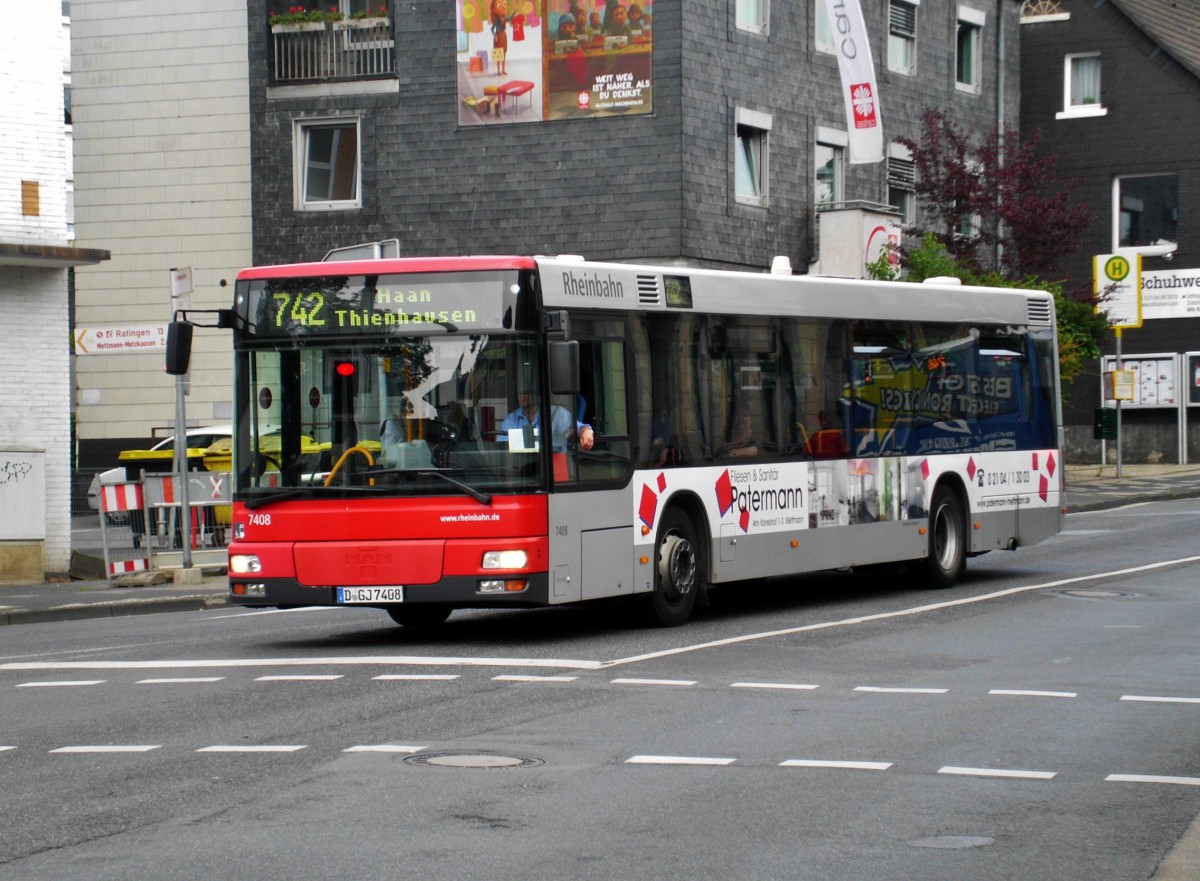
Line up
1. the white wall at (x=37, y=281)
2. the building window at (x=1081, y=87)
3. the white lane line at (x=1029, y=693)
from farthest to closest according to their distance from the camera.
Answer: the building window at (x=1081, y=87)
the white wall at (x=37, y=281)
the white lane line at (x=1029, y=693)

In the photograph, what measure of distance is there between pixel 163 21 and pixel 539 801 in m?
31.5

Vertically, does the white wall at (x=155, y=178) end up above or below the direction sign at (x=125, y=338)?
above

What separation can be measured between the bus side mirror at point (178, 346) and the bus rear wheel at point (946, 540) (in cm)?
769

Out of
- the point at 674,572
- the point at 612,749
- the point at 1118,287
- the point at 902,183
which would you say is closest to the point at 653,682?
Answer: the point at 612,749

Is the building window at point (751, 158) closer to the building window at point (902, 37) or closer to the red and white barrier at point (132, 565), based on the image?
the building window at point (902, 37)

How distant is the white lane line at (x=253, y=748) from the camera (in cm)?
942

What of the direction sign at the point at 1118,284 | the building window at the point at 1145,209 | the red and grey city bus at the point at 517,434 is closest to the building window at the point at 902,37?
the direction sign at the point at 1118,284

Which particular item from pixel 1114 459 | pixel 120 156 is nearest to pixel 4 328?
pixel 120 156

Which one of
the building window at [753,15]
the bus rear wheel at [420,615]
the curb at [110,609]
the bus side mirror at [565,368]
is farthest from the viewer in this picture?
the building window at [753,15]

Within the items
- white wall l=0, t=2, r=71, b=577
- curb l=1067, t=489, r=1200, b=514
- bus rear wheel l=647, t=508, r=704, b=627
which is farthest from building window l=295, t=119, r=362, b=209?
bus rear wheel l=647, t=508, r=704, b=627

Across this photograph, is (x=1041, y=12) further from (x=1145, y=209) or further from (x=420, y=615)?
(x=420, y=615)

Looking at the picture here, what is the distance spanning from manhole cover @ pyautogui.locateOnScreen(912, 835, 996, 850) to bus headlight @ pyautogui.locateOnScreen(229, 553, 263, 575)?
7681 mm

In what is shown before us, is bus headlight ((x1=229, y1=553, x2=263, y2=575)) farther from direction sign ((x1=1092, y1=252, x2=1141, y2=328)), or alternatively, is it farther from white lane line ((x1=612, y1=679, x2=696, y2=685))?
direction sign ((x1=1092, y1=252, x2=1141, y2=328))

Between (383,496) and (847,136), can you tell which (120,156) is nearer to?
(847,136)
